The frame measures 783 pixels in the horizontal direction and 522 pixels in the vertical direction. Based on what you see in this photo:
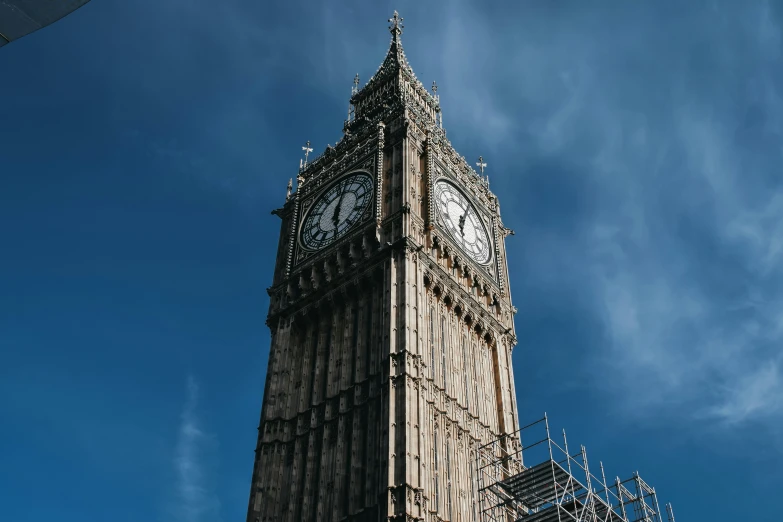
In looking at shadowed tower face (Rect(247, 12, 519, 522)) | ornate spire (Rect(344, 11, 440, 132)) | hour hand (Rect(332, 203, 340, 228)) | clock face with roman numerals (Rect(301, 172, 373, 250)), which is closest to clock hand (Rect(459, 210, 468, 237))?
shadowed tower face (Rect(247, 12, 519, 522))

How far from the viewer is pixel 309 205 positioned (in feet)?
186

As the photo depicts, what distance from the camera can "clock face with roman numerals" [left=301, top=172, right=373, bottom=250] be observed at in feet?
171

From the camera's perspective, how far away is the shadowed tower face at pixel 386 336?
1560 inches

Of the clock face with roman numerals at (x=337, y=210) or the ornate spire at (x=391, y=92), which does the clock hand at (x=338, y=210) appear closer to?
the clock face with roman numerals at (x=337, y=210)

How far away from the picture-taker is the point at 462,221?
5472 centimetres

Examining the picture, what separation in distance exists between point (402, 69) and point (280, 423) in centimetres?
3524

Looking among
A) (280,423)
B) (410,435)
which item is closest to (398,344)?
(410,435)

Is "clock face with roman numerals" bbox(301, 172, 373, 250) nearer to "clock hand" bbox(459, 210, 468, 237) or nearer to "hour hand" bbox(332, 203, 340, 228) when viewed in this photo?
"hour hand" bbox(332, 203, 340, 228)

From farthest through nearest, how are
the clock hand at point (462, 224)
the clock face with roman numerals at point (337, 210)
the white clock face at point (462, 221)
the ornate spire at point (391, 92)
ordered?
the ornate spire at point (391, 92) → the clock hand at point (462, 224) → the white clock face at point (462, 221) → the clock face with roman numerals at point (337, 210)

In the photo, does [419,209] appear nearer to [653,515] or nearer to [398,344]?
[398,344]

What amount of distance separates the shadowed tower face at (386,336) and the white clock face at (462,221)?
5.3 inches

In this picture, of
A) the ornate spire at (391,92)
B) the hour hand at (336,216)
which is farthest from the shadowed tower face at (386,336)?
the ornate spire at (391,92)

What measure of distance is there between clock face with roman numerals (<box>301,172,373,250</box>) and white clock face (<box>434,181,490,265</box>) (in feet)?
15.2

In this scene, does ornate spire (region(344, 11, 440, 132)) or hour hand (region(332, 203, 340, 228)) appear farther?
ornate spire (region(344, 11, 440, 132))
